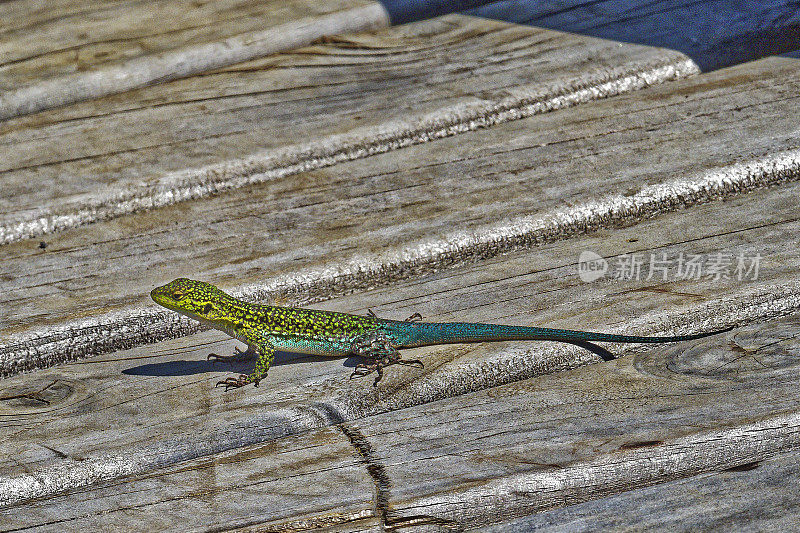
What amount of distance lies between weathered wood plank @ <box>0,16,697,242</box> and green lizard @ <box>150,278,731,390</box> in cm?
70

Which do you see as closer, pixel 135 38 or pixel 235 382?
pixel 235 382

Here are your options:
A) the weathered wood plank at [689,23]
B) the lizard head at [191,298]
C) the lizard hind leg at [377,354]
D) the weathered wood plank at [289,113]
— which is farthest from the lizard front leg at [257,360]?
the weathered wood plank at [689,23]

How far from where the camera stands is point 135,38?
3953mm

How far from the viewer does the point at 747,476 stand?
1.69 meters

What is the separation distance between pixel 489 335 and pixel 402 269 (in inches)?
17.8

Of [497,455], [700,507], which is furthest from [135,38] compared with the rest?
[700,507]

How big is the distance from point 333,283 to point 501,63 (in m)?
1.46

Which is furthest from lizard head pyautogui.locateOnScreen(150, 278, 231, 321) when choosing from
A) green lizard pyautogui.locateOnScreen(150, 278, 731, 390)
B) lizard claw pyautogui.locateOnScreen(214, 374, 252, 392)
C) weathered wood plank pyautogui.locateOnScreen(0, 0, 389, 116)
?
weathered wood plank pyautogui.locateOnScreen(0, 0, 389, 116)

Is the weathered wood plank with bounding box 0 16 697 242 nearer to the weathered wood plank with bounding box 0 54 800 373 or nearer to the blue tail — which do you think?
the weathered wood plank with bounding box 0 54 800 373

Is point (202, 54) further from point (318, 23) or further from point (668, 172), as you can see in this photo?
point (668, 172)

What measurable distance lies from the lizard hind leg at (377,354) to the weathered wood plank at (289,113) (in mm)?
988

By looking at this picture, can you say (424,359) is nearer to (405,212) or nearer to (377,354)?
(377,354)

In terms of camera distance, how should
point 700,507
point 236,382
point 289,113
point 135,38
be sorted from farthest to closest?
1. point 135,38
2. point 289,113
3. point 236,382
4. point 700,507

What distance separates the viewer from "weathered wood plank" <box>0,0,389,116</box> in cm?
362
